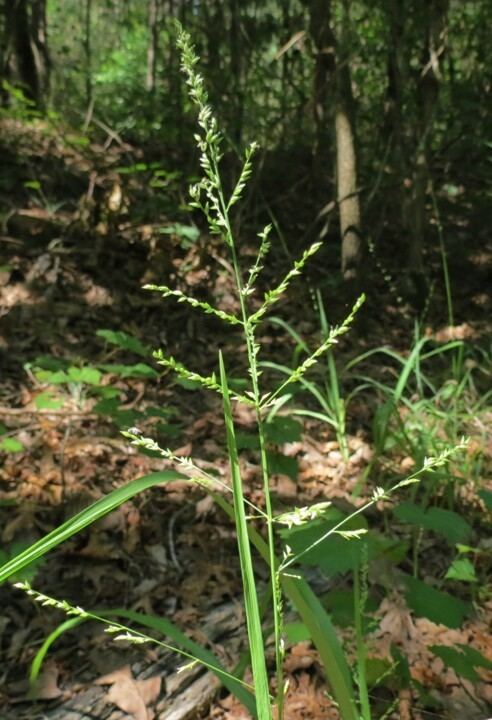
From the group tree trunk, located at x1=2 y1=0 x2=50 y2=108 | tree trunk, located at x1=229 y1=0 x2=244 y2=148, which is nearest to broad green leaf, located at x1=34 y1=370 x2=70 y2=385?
tree trunk, located at x1=229 y1=0 x2=244 y2=148

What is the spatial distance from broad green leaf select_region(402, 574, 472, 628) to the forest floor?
0.11 meters

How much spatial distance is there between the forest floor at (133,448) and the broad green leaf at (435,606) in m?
0.11

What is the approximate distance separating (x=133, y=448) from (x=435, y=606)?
1670 mm

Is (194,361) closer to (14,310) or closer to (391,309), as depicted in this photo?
(14,310)

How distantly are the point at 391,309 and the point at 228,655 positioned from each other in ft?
10.6

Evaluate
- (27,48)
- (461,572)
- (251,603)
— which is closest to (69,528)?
(251,603)

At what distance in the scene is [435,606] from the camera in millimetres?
1476

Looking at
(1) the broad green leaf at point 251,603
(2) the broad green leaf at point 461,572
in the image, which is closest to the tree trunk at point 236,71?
(2) the broad green leaf at point 461,572

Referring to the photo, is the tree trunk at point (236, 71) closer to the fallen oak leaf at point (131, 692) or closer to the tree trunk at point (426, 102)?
the tree trunk at point (426, 102)

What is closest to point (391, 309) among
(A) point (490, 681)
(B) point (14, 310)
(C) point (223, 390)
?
(B) point (14, 310)

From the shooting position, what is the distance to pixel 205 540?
242cm

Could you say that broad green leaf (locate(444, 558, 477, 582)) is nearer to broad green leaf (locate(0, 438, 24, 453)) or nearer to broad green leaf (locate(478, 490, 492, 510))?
broad green leaf (locate(478, 490, 492, 510))

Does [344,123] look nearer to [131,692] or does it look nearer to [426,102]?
[426,102]

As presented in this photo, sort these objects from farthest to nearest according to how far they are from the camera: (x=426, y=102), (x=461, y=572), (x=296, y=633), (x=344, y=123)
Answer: (x=426, y=102)
(x=344, y=123)
(x=461, y=572)
(x=296, y=633)
